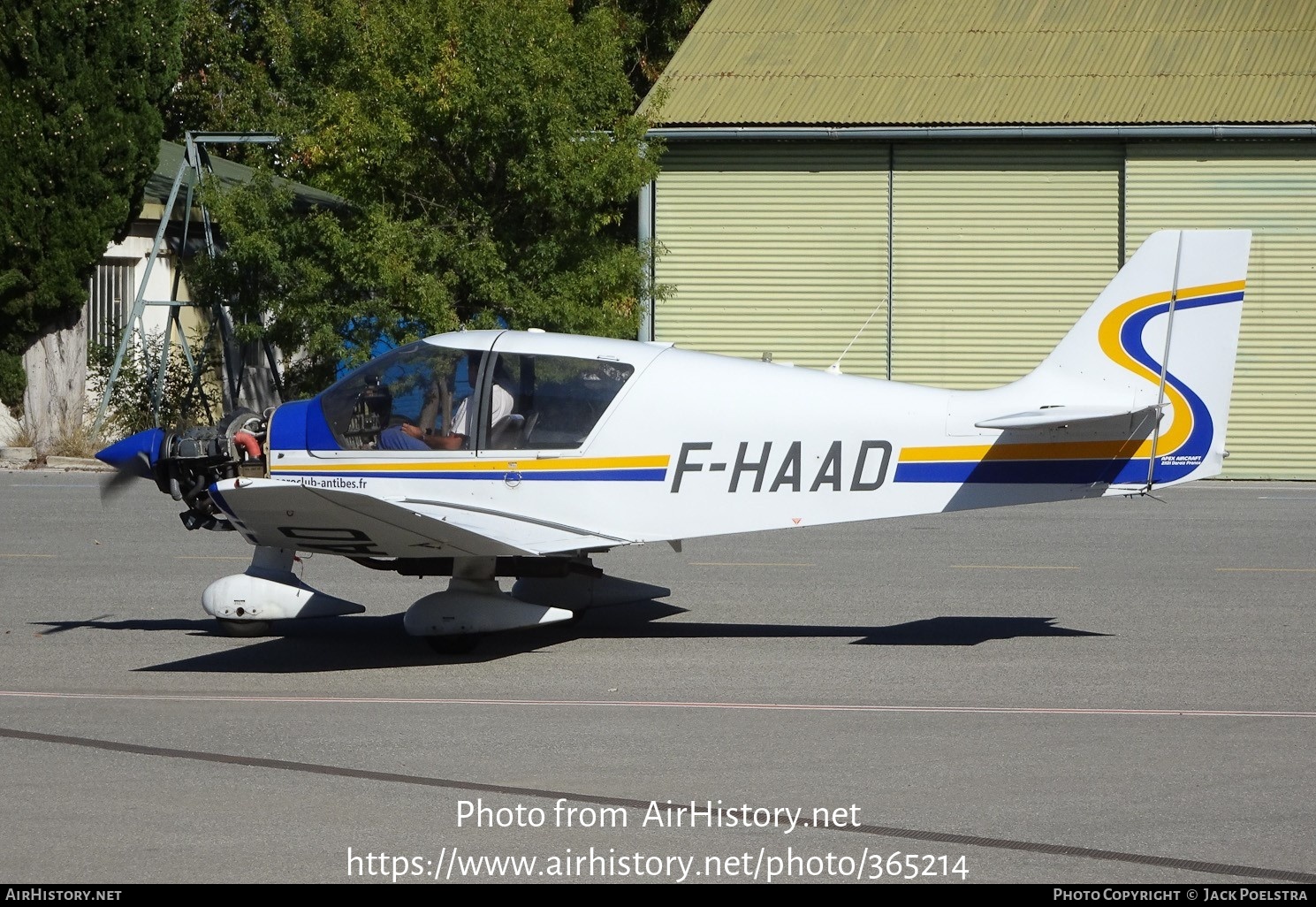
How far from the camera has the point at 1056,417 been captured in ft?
30.0

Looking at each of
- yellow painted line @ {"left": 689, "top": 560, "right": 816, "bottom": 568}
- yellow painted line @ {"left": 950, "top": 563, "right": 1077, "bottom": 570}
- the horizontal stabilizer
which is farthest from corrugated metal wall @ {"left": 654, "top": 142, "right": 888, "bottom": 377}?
the horizontal stabilizer

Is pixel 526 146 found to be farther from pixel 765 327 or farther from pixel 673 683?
pixel 673 683

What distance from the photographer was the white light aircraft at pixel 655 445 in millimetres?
9336

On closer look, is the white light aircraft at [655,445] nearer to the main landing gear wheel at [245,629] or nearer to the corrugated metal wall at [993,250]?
the main landing gear wheel at [245,629]

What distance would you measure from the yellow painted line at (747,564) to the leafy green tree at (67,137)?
15.2 m

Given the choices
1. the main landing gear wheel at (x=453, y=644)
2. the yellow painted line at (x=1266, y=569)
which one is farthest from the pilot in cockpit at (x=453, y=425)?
the yellow painted line at (x=1266, y=569)

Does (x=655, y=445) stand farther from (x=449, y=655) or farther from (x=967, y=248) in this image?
(x=967, y=248)

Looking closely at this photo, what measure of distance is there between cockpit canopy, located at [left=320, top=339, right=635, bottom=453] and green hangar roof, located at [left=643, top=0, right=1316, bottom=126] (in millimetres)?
15488

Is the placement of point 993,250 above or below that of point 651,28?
below

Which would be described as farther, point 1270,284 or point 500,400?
point 1270,284

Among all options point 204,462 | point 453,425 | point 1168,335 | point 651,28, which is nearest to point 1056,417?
point 1168,335

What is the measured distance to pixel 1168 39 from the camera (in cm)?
2580

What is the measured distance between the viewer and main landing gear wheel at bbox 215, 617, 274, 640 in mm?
10250

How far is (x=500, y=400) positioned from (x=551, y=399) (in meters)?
0.31
